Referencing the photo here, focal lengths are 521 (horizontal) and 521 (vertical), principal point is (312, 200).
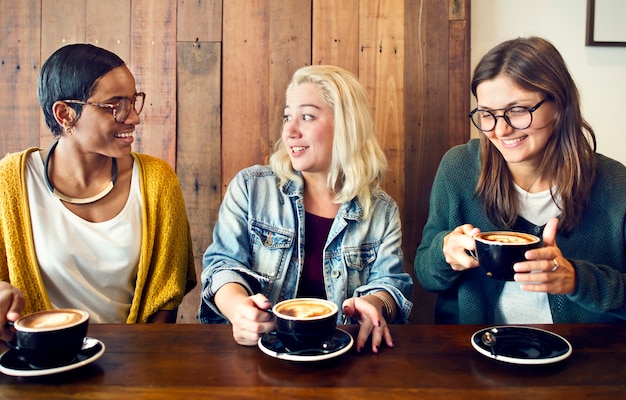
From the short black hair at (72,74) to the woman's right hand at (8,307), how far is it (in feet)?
1.95

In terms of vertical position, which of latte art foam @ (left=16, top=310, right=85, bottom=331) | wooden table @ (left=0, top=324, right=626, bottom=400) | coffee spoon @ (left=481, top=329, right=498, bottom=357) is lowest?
wooden table @ (left=0, top=324, right=626, bottom=400)

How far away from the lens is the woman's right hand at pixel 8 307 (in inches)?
42.0

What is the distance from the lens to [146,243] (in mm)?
1559

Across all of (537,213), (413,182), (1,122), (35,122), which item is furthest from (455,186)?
(1,122)

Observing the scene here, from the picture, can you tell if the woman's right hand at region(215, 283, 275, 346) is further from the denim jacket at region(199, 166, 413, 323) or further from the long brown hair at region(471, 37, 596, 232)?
the long brown hair at region(471, 37, 596, 232)

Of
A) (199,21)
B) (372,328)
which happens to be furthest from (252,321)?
(199,21)

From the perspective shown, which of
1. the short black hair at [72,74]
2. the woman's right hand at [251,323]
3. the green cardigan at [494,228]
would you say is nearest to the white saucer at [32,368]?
the woman's right hand at [251,323]

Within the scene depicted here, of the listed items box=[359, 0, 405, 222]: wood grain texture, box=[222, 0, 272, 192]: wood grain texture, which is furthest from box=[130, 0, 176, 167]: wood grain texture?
Result: box=[359, 0, 405, 222]: wood grain texture

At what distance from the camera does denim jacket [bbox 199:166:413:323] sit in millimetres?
1596

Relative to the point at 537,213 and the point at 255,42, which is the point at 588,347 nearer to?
the point at 537,213

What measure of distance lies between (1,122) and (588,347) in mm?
2098

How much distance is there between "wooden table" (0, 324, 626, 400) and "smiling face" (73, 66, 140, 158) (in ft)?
2.14

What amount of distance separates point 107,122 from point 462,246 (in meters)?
1.06

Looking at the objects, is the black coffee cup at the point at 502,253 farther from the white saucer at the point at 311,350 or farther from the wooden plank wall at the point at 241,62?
the wooden plank wall at the point at 241,62
